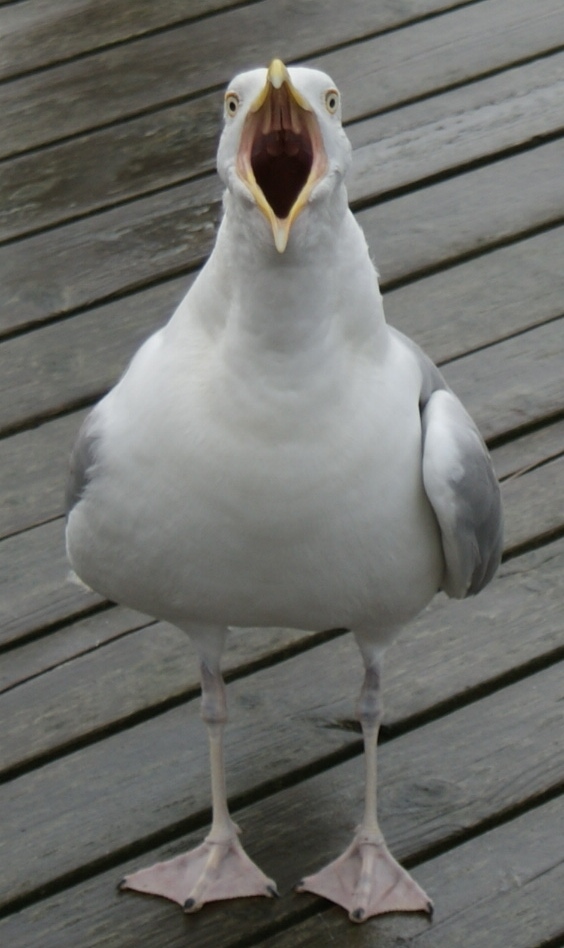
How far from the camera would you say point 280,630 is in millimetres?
2484

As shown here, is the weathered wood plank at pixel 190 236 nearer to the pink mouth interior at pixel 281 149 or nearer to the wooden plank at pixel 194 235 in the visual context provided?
Answer: the wooden plank at pixel 194 235

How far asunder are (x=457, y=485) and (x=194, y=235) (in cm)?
148

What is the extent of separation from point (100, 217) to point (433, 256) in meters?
0.71

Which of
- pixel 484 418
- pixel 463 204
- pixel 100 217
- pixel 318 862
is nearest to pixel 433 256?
pixel 463 204

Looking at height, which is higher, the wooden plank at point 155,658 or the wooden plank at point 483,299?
the wooden plank at point 483,299

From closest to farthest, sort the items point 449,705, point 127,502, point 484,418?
point 127,502, point 449,705, point 484,418

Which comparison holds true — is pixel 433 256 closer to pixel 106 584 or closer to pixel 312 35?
pixel 312 35

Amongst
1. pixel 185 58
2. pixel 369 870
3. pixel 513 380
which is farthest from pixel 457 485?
pixel 185 58

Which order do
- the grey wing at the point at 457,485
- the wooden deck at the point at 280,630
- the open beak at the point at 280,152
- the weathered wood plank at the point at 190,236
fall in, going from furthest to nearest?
1. the weathered wood plank at the point at 190,236
2. the wooden deck at the point at 280,630
3. the grey wing at the point at 457,485
4. the open beak at the point at 280,152

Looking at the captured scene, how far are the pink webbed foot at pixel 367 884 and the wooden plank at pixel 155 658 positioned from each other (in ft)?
0.92

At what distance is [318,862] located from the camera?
7.18 feet

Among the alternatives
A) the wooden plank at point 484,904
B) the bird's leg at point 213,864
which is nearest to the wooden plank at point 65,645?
the bird's leg at point 213,864

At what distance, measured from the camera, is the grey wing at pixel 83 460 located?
6.31ft

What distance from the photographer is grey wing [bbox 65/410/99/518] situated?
1.92 metres
